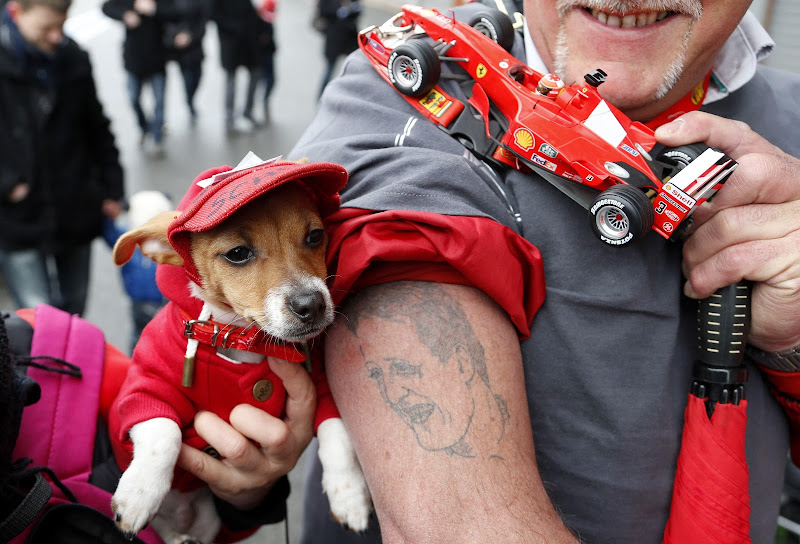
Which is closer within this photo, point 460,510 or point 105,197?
point 460,510

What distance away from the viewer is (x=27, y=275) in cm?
461

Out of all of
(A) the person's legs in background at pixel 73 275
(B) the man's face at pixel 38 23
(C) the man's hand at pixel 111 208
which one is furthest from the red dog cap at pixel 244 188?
(A) the person's legs in background at pixel 73 275

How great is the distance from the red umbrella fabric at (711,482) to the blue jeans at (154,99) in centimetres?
799

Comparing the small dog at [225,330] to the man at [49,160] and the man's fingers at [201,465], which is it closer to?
the man's fingers at [201,465]

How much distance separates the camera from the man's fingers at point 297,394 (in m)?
A: 1.75

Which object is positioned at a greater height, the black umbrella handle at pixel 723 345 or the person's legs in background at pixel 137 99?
the black umbrella handle at pixel 723 345

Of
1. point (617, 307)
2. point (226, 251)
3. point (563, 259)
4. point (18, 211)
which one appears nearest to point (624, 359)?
point (617, 307)

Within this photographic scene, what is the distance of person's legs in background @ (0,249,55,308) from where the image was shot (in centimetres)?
454

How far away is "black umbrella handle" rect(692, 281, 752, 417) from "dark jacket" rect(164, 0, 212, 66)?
7.97m

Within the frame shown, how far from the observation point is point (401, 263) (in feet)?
4.69

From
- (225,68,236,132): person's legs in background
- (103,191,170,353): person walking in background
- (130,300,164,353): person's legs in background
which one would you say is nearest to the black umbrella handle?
(103,191,170,353): person walking in background

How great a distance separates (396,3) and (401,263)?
16.5m

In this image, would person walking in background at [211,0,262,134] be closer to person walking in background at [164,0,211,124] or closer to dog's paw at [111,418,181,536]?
person walking in background at [164,0,211,124]

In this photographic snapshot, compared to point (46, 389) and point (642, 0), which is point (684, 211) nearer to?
point (642, 0)
